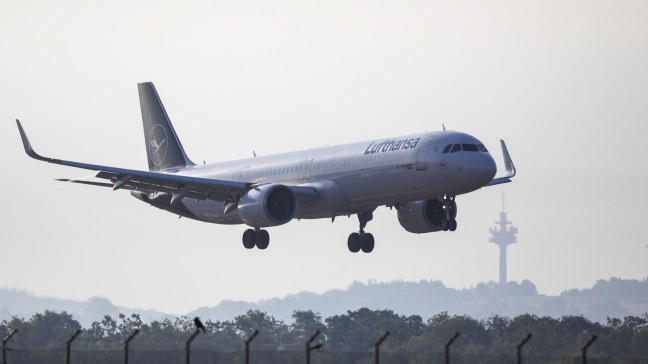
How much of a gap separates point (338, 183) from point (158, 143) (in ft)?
70.4

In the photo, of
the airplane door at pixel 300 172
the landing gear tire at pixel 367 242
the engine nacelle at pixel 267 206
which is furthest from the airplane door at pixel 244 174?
the landing gear tire at pixel 367 242

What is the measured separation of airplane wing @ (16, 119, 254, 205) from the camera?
241 ft

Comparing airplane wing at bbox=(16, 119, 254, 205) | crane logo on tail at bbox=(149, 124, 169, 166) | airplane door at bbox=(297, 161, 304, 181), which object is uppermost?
crane logo on tail at bbox=(149, 124, 169, 166)

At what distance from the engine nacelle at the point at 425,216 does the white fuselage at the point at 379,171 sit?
3155 millimetres

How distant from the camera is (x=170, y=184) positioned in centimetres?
7669

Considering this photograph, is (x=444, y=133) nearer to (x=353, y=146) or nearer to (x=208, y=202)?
(x=353, y=146)

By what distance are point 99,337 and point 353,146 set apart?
2494 cm

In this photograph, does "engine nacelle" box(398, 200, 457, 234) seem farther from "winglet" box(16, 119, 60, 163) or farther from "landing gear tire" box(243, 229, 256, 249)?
"winglet" box(16, 119, 60, 163)

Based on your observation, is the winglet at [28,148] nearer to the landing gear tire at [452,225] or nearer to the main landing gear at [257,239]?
the main landing gear at [257,239]

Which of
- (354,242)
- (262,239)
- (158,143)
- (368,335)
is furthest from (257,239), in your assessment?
(368,335)

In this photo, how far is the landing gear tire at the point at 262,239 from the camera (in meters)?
78.7

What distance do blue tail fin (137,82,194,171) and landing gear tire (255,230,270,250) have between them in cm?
1277

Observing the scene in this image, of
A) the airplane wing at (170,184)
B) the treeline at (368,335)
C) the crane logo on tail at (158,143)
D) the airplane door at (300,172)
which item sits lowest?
the treeline at (368,335)

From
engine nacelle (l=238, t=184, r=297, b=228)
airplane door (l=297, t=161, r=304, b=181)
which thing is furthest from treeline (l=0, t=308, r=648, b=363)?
airplane door (l=297, t=161, r=304, b=181)
